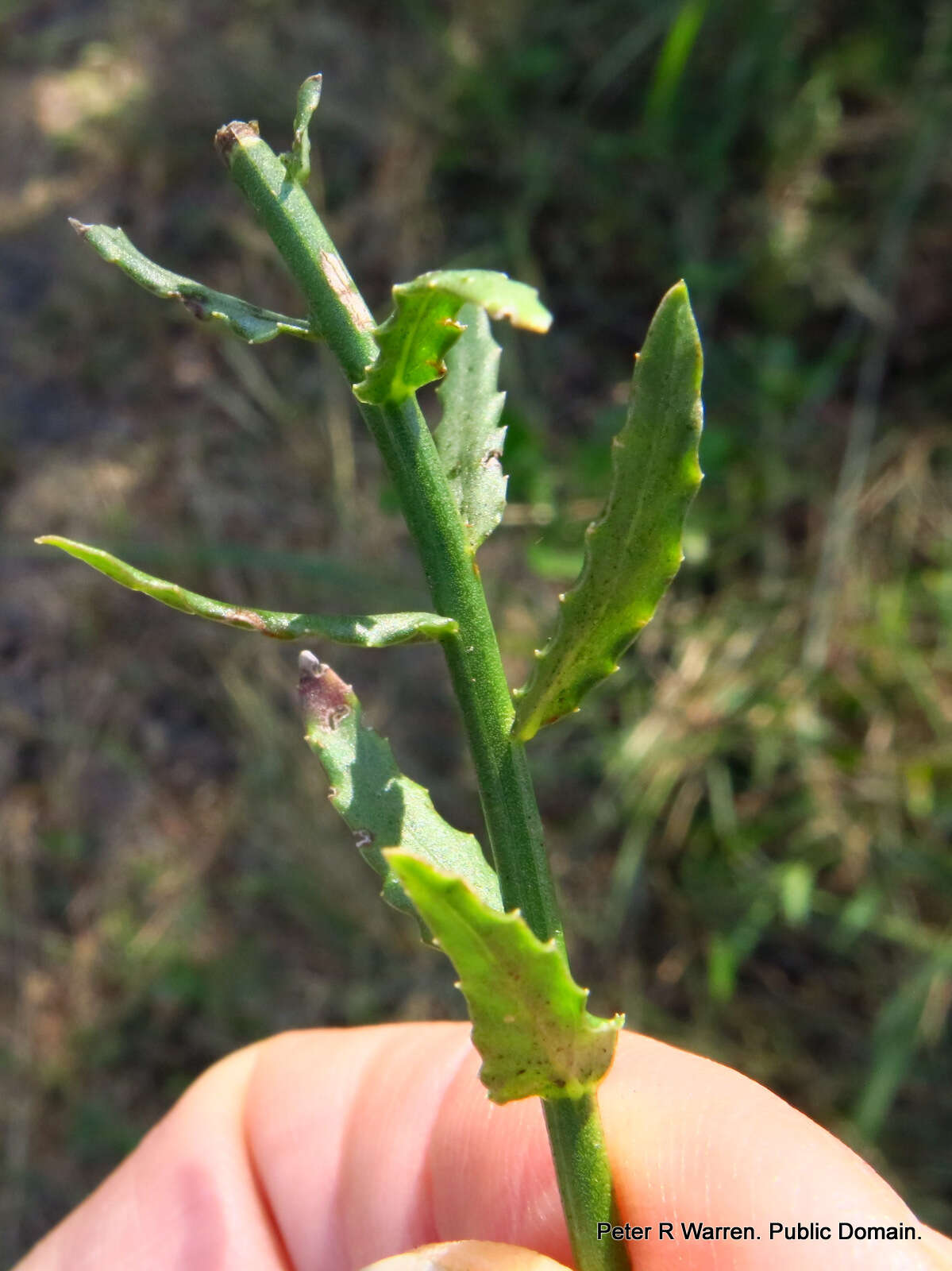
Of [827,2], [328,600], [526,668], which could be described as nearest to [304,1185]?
[526,668]

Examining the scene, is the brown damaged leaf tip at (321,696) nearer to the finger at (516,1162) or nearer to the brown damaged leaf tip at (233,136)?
the brown damaged leaf tip at (233,136)

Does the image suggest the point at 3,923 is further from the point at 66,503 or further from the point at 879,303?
the point at 879,303

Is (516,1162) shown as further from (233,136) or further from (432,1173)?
(233,136)

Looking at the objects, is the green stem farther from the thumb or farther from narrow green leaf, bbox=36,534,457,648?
narrow green leaf, bbox=36,534,457,648

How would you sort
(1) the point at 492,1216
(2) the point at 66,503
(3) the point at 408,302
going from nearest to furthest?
(3) the point at 408,302 < (1) the point at 492,1216 < (2) the point at 66,503

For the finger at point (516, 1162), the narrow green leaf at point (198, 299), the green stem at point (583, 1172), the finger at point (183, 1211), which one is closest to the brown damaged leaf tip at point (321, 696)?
the narrow green leaf at point (198, 299)

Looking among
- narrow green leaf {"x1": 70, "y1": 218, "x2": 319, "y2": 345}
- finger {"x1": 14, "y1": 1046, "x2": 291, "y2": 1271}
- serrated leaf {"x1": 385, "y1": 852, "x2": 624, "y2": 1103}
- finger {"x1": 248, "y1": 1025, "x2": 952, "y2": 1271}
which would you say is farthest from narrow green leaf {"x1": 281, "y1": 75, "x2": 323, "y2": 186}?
finger {"x1": 14, "y1": 1046, "x2": 291, "y2": 1271}

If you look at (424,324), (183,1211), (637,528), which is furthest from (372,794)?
(183,1211)
